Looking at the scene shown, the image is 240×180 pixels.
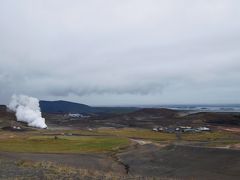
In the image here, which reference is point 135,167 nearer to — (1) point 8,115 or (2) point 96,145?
(2) point 96,145

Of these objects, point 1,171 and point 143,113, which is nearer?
point 1,171

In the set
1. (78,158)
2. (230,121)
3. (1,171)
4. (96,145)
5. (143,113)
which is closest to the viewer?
(1,171)

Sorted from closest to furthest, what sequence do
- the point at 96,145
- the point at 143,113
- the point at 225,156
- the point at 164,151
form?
1. the point at 225,156
2. the point at 164,151
3. the point at 96,145
4. the point at 143,113

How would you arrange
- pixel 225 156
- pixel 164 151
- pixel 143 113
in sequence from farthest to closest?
1. pixel 143 113
2. pixel 164 151
3. pixel 225 156

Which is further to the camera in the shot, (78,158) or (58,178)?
(78,158)

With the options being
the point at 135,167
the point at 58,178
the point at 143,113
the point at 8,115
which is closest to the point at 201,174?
the point at 135,167

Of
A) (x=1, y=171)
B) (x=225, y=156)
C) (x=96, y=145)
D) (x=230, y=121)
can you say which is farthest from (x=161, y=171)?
(x=230, y=121)

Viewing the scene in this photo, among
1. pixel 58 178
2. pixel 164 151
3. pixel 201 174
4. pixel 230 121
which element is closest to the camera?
pixel 58 178

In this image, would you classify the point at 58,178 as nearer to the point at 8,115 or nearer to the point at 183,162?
the point at 183,162

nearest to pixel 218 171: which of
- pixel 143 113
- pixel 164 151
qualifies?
pixel 164 151
